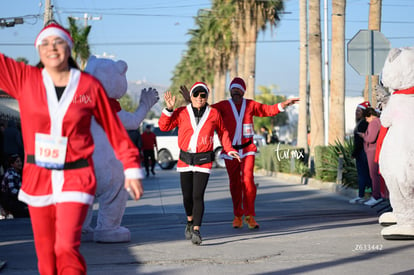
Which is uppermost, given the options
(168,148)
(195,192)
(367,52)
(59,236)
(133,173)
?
(367,52)

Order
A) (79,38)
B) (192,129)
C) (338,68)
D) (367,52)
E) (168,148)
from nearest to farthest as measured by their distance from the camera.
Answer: (192,129)
(367,52)
(338,68)
(168,148)
(79,38)

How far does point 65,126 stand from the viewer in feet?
16.0

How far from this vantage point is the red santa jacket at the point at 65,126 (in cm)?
482

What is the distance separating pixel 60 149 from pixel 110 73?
183 inches

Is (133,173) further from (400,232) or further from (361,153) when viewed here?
(361,153)

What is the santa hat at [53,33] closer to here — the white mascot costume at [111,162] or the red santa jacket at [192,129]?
the white mascot costume at [111,162]

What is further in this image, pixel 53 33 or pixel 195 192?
pixel 195 192

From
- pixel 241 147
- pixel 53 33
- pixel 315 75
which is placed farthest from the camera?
pixel 315 75

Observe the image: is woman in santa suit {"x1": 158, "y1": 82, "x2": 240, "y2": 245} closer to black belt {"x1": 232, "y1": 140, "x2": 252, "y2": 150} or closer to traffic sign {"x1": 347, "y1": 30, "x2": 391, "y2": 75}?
black belt {"x1": 232, "y1": 140, "x2": 252, "y2": 150}

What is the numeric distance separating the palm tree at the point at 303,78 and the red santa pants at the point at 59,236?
2496 cm

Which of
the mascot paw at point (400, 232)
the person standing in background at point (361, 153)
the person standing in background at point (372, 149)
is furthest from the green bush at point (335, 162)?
the mascot paw at point (400, 232)

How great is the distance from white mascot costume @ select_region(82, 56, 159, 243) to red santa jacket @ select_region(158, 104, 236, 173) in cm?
38

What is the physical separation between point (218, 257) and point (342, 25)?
584 inches

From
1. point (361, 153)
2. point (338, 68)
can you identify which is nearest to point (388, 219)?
point (361, 153)
